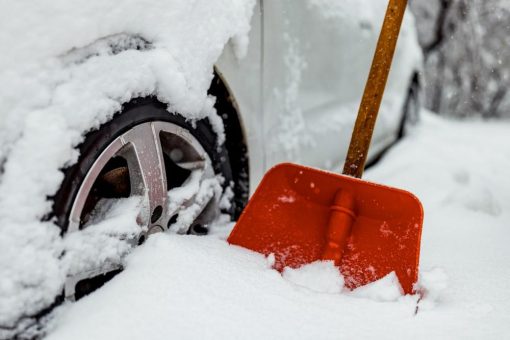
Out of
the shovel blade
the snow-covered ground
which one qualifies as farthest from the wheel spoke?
the shovel blade

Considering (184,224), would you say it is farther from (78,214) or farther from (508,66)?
(508,66)

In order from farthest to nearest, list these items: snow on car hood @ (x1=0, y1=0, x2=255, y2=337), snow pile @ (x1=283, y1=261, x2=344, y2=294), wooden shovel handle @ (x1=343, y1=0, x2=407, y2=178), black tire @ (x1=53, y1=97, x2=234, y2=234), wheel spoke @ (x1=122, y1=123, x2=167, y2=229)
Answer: wooden shovel handle @ (x1=343, y1=0, x2=407, y2=178)
snow pile @ (x1=283, y1=261, x2=344, y2=294)
wheel spoke @ (x1=122, y1=123, x2=167, y2=229)
black tire @ (x1=53, y1=97, x2=234, y2=234)
snow on car hood @ (x1=0, y1=0, x2=255, y2=337)

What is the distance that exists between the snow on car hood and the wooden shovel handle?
82cm

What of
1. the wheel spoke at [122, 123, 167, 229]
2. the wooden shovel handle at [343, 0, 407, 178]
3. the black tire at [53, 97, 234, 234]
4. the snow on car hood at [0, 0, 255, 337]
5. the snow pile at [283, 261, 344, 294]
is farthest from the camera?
the wooden shovel handle at [343, 0, 407, 178]

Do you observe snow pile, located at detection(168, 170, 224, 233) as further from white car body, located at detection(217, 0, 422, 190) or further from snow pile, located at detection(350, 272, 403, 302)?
snow pile, located at detection(350, 272, 403, 302)

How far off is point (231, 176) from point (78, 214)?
2.42 feet

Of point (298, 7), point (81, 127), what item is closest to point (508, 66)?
point (298, 7)

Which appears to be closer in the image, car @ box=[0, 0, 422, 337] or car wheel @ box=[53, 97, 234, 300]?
car @ box=[0, 0, 422, 337]

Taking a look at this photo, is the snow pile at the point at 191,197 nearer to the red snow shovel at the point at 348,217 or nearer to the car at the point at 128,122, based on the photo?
the car at the point at 128,122

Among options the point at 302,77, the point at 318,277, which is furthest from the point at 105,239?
the point at 302,77

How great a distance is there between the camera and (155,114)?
4.65ft

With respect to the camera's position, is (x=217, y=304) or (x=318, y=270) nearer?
(x=217, y=304)

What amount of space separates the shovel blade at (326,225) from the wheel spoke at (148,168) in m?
0.32

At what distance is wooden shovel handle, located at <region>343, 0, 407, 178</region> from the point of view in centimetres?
178
